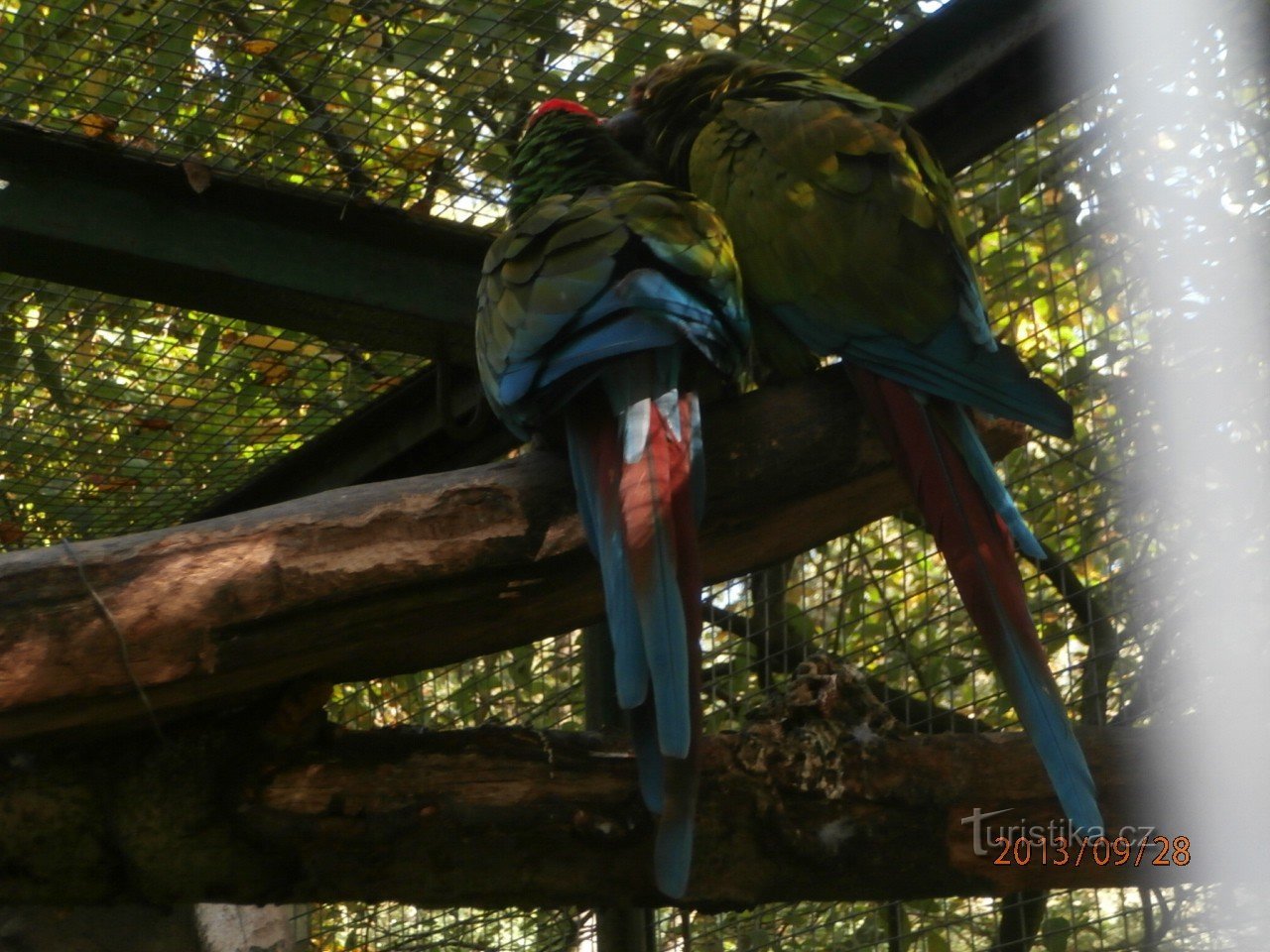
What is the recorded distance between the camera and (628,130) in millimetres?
2047

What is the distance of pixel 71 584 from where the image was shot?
130cm

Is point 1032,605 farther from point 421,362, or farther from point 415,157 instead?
point 415,157

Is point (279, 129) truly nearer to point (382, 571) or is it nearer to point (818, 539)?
point (382, 571)

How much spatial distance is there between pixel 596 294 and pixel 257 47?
2.54 ft

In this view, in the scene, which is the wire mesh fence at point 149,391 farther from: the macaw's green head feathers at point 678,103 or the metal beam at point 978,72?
the metal beam at point 978,72

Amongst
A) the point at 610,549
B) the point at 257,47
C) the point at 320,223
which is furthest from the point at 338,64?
the point at 610,549

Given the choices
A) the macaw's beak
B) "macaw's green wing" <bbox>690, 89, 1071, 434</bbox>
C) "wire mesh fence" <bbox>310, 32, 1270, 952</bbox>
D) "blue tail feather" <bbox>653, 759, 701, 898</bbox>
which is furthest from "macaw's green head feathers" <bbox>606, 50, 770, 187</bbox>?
"blue tail feather" <bbox>653, 759, 701, 898</bbox>

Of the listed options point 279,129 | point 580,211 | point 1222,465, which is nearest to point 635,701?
point 580,211

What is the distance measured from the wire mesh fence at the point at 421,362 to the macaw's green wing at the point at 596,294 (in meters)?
0.43

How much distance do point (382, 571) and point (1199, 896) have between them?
3.84 ft

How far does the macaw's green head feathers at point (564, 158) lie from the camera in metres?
1.88

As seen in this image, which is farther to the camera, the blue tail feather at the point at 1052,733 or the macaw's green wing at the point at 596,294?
the macaw's green wing at the point at 596,294
